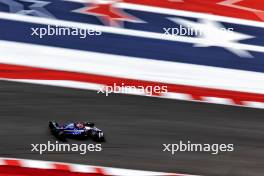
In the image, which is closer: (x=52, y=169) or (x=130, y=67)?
(x=52, y=169)

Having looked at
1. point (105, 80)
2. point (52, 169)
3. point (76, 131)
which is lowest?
point (52, 169)

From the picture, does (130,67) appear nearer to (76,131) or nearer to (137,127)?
(137,127)

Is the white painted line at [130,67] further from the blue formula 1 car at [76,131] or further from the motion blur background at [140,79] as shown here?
the blue formula 1 car at [76,131]

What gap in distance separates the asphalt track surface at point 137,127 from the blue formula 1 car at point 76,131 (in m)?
0.04

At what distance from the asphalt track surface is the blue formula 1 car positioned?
0.04m

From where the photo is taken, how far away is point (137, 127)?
156 inches

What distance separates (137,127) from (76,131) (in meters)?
0.44

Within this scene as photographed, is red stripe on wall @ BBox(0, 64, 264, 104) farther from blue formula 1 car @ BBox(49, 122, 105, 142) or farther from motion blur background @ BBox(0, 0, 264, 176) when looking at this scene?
blue formula 1 car @ BBox(49, 122, 105, 142)

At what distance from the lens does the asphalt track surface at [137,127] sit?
3.88 m

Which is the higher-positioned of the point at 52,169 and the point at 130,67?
the point at 130,67

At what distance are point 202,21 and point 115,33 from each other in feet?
2.19

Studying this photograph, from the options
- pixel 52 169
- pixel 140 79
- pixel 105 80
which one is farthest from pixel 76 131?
pixel 140 79

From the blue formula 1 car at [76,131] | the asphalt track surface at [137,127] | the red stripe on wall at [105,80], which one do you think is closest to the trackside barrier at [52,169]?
the asphalt track surface at [137,127]

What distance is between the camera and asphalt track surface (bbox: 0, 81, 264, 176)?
3885mm
